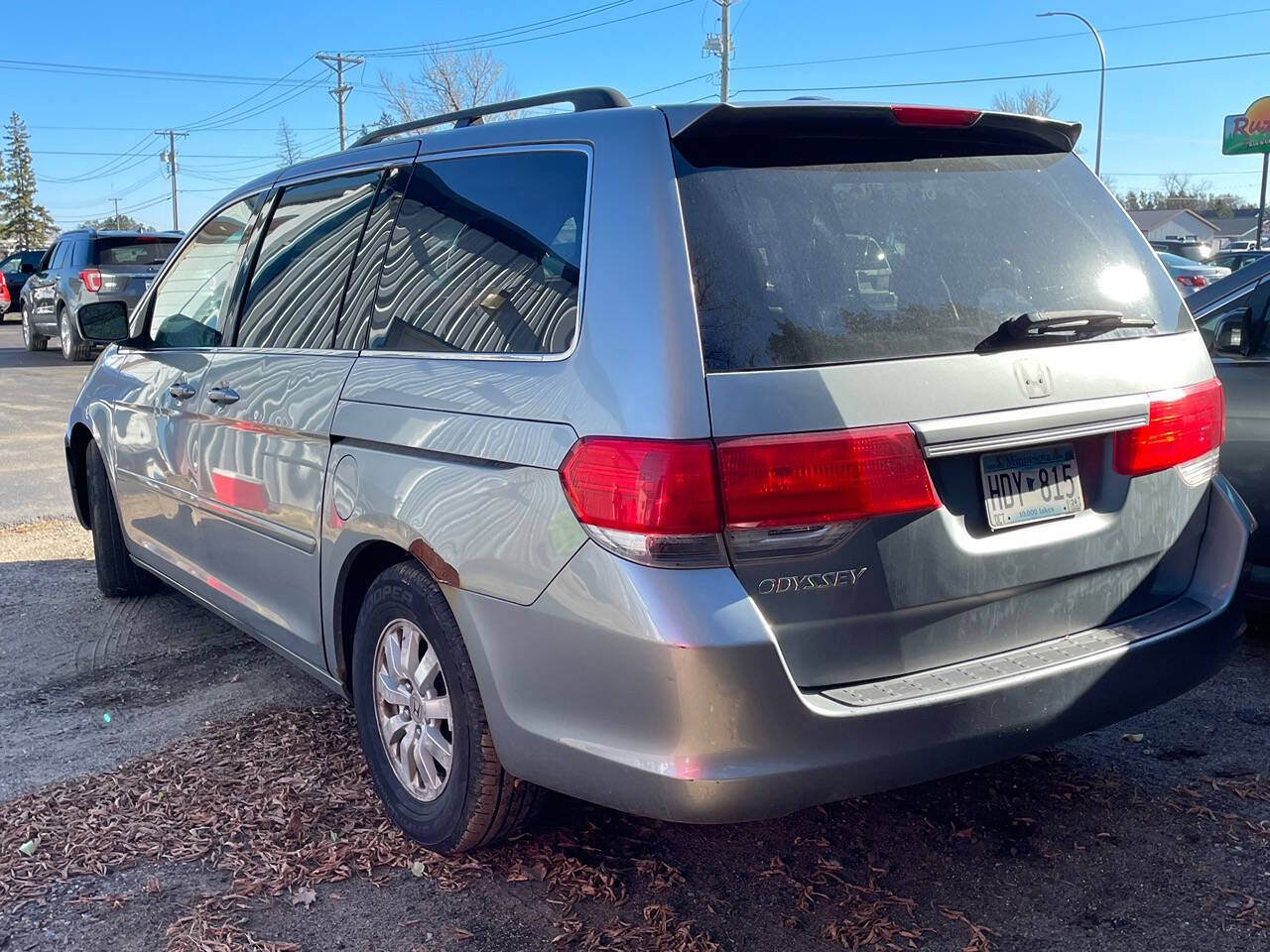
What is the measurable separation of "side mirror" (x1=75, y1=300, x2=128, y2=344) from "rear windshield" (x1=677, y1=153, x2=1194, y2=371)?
131 inches

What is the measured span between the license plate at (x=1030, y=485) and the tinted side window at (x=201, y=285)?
2767 mm

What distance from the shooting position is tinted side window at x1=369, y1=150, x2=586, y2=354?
2.68 m

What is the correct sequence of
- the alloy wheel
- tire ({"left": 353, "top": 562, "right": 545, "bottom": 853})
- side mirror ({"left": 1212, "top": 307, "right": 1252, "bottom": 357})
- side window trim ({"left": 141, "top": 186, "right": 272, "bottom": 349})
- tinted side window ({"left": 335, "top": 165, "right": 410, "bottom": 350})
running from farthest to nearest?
side mirror ({"left": 1212, "top": 307, "right": 1252, "bottom": 357}) → side window trim ({"left": 141, "top": 186, "right": 272, "bottom": 349}) → tinted side window ({"left": 335, "top": 165, "right": 410, "bottom": 350}) → the alloy wheel → tire ({"left": 353, "top": 562, "right": 545, "bottom": 853})

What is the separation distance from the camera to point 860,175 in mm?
2689

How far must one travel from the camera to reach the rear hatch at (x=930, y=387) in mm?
2346

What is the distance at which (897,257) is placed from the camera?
2.64 metres

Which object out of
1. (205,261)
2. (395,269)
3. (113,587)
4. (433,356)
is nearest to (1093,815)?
(433,356)

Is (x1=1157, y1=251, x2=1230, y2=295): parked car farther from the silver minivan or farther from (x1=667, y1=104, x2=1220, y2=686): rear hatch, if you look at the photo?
the silver minivan

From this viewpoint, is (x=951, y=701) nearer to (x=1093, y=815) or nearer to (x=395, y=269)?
(x=1093, y=815)

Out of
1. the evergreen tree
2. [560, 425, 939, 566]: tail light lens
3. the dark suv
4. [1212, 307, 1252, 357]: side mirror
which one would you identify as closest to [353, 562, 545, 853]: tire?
[560, 425, 939, 566]: tail light lens

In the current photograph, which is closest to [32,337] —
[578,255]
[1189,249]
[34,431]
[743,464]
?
[34,431]

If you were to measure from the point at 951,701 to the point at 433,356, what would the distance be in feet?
4.88

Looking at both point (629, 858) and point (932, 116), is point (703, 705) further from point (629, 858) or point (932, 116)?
point (932, 116)

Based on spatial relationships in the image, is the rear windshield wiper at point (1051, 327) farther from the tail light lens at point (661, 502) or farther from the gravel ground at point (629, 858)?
the gravel ground at point (629, 858)
